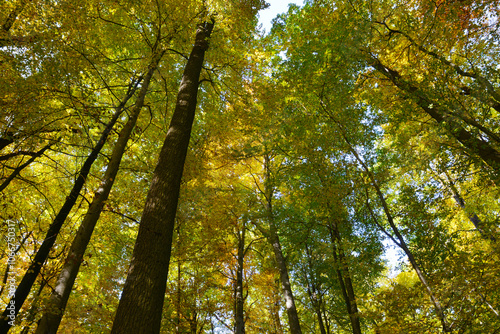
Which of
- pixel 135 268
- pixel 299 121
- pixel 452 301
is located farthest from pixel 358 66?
pixel 135 268

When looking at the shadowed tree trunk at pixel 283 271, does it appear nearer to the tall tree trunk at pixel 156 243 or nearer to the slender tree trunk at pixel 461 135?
the slender tree trunk at pixel 461 135

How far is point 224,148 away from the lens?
9180 millimetres

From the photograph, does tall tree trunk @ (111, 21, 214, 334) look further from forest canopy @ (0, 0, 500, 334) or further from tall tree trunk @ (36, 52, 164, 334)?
tall tree trunk @ (36, 52, 164, 334)

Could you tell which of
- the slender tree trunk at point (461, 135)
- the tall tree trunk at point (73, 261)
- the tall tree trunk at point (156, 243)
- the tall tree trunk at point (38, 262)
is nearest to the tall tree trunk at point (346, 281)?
the slender tree trunk at point (461, 135)

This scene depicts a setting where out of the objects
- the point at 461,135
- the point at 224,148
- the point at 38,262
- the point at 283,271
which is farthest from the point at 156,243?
the point at 461,135

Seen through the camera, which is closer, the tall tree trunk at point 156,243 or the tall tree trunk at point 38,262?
the tall tree trunk at point 156,243

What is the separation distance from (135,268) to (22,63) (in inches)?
158

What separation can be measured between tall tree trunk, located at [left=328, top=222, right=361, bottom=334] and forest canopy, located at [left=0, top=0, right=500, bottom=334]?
0.19ft

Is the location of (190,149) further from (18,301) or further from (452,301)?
(452,301)

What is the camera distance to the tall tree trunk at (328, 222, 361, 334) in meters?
7.01

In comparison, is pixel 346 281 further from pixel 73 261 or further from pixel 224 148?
pixel 73 261

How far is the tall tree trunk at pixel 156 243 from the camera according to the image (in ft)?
7.95

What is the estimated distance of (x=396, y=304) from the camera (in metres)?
6.05

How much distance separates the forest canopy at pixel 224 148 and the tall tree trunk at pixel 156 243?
0.07 feet
